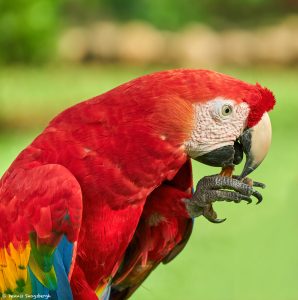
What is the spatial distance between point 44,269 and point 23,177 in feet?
0.66

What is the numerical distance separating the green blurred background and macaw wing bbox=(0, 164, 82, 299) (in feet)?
3.06

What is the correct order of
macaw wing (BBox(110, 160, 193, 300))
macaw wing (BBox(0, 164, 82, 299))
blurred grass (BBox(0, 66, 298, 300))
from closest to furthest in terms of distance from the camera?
macaw wing (BBox(0, 164, 82, 299)) → macaw wing (BBox(110, 160, 193, 300)) → blurred grass (BBox(0, 66, 298, 300))

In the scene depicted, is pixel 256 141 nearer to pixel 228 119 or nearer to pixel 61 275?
pixel 228 119

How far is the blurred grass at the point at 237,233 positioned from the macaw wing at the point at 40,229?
87 cm

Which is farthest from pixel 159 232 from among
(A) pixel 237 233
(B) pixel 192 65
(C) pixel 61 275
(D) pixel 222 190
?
(B) pixel 192 65

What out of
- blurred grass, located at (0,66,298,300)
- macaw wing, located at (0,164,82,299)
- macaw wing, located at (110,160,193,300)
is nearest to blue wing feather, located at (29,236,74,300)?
macaw wing, located at (0,164,82,299)

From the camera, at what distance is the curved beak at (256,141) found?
1865mm

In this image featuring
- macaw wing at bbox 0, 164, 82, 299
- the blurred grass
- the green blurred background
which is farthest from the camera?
the green blurred background

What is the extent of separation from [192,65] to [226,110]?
4.96m

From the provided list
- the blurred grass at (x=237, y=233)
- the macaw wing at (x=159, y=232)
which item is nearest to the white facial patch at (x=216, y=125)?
the macaw wing at (x=159, y=232)

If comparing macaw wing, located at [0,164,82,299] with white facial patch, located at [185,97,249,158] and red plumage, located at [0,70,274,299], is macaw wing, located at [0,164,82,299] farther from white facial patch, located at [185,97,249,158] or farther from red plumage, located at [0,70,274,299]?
white facial patch, located at [185,97,249,158]

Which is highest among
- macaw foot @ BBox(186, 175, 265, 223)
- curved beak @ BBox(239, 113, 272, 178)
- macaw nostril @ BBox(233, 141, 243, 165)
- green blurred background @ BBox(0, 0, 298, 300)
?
curved beak @ BBox(239, 113, 272, 178)

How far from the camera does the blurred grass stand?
3.36m

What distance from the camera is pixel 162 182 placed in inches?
78.3
